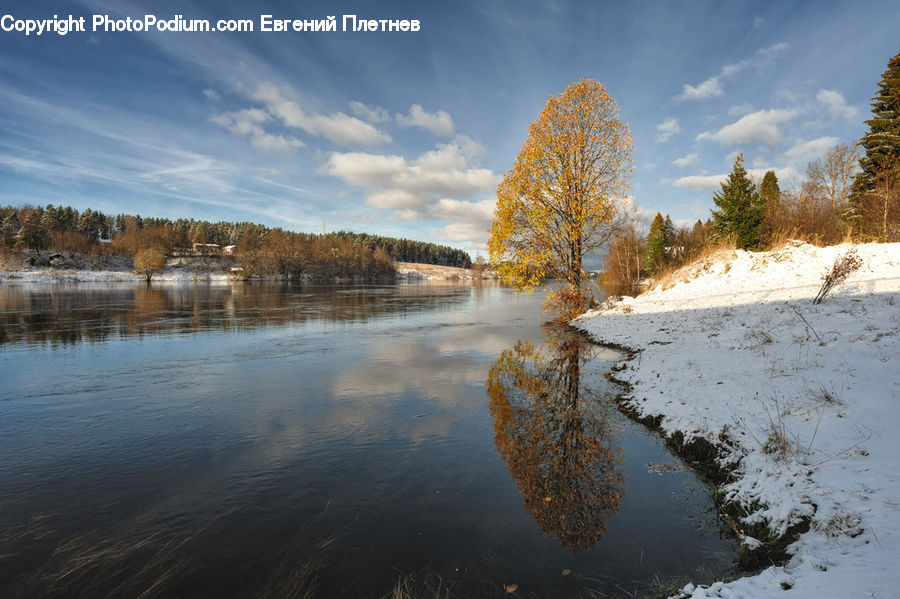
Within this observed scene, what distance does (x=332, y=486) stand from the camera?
6336mm

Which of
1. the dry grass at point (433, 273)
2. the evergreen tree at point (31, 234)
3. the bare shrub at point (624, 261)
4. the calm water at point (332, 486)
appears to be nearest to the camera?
the calm water at point (332, 486)

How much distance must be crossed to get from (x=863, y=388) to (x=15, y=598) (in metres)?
12.5

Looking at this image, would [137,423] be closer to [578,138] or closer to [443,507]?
[443,507]

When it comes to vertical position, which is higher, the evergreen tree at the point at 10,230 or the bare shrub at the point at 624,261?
the evergreen tree at the point at 10,230

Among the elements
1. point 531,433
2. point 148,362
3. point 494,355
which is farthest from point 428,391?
point 148,362

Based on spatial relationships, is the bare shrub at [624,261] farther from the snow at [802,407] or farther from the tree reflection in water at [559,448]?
the tree reflection in water at [559,448]

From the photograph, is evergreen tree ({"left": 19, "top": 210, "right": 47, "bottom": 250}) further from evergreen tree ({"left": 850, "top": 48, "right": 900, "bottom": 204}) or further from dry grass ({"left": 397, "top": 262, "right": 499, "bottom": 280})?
evergreen tree ({"left": 850, "top": 48, "right": 900, "bottom": 204})

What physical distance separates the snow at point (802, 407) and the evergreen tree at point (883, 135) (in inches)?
727

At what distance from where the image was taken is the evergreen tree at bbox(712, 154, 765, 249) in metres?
30.1

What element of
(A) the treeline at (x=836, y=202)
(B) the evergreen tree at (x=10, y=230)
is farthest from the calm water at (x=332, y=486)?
(B) the evergreen tree at (x=10, y=230)

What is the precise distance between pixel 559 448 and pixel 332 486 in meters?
4.15

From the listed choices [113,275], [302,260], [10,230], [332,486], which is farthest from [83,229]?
[332,486]

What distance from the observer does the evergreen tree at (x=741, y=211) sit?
98.7 ft

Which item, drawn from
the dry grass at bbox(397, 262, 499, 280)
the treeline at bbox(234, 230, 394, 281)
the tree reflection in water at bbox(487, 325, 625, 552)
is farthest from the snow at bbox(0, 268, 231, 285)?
the tree reflection in water at bbox(487, 325, 625, 552)
